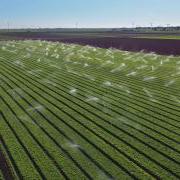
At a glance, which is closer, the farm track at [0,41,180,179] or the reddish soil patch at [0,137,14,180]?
the reddish soil patch at [0,137,14,180]

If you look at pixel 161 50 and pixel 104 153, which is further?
pixel 161 50

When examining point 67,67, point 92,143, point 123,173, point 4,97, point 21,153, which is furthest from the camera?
point 67,67

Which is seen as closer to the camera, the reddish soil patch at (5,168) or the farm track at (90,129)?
the reddish soil patch at (5,168)

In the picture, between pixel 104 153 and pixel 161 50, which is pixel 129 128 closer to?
pixel 104 153

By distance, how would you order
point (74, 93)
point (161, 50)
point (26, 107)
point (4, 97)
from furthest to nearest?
point (161, 50) < point (74, 93) < point (4, 97) < point (26, 107)

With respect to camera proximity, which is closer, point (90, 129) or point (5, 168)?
point (5, 168)

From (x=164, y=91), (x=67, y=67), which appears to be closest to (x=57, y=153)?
(x=164, y=91)
